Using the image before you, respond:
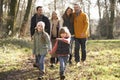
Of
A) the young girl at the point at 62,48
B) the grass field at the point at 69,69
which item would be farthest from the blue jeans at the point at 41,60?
the young girl at the point at 62,48

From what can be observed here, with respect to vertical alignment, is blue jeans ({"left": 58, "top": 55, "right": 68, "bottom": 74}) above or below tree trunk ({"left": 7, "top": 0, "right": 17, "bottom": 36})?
below

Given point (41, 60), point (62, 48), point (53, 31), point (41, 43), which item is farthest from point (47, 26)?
point (62, 48)

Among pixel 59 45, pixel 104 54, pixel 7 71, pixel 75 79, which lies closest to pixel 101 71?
pixel 75 79

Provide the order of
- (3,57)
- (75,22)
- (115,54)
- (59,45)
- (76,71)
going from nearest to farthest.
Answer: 1. (59,45)
2. (76,71)
3. (75,22)
4. (3,57)
5. (115,54)

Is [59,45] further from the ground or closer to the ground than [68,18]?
closer to the ground

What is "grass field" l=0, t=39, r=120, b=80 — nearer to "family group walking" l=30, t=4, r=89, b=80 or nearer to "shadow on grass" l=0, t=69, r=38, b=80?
"shadow on grass" l=0, t=69, r=38, b=80

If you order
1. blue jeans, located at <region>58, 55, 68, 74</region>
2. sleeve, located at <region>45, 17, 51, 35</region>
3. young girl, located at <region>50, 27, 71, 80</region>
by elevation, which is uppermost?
sleeve, located at <region>45, 17, 51, 35</region>

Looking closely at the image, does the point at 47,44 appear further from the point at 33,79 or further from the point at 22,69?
the point at 22,69

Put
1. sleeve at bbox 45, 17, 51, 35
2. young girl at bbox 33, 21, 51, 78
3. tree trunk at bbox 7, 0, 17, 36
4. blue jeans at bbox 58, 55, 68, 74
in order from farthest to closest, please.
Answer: tree trunk at bbox 7, 0, 17, 36 → sleeve at bbox 45, 17, 51, 35 → young girl at bbox 33, 21, 51, 78 → blue jeans at bbox 58, 55, 68, 74

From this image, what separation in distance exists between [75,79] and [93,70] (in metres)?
1.38

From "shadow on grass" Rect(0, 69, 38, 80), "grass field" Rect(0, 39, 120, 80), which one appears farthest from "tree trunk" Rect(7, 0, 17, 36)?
"shadow on grass" Rect(0, 69, 38, 80)

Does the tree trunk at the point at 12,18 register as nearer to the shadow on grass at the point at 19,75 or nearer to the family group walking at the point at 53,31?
the family group walking at the point at 53,31

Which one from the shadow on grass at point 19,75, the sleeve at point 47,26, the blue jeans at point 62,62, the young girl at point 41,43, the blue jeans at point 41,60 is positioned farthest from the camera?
the sleeve at point 47,26

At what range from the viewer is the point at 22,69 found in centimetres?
1266
